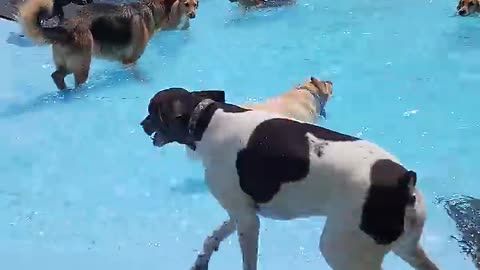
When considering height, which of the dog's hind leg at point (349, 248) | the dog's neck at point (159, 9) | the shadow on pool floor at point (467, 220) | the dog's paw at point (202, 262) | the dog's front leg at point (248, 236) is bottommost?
the dog's neck at point (159, 9)

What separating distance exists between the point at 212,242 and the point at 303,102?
170cm

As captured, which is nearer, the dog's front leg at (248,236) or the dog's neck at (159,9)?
the dog's front leg at (248,236)

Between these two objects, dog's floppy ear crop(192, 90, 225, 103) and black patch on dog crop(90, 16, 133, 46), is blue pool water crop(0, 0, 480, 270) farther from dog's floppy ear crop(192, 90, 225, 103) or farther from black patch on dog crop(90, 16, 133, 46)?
dog's floppy ear crop(192, 90, 225, 103)

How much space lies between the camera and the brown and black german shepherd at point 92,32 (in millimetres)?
6090

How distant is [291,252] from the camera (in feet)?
13.0

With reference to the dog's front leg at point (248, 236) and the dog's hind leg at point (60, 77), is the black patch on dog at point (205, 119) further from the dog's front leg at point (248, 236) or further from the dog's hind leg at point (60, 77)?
the dog's hind leg at point (60, 77)

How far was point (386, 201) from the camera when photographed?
2.78m

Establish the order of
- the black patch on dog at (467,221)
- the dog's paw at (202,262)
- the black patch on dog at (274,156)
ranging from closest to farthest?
the black patch on dog at (274,156), the dog's paw at (202,262), the black patch on dog at (467,221)

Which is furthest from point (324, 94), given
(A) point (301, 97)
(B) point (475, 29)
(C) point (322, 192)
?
(B) point (475, 29)

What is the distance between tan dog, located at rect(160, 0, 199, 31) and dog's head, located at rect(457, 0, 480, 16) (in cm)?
260

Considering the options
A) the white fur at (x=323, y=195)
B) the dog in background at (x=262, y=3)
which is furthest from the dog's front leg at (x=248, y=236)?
the dog in background at (x=262, y=3)

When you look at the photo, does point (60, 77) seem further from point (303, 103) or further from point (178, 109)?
point (178, 109)

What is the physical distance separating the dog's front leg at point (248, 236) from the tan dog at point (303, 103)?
Result: 54.9 inches

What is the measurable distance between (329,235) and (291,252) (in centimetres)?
109
